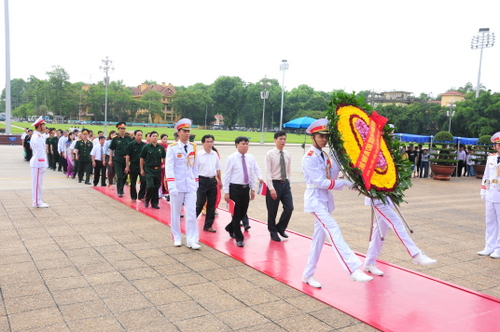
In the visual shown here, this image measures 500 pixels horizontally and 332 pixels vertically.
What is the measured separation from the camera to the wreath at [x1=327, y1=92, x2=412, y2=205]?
4379 mm

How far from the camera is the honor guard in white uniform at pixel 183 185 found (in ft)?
20.5

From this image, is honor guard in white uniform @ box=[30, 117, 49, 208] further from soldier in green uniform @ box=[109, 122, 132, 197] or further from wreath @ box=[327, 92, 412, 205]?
wreath @ box=[327, 92, 412, 205]

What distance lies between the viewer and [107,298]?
4266 mm

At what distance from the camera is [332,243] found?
4.39 metres

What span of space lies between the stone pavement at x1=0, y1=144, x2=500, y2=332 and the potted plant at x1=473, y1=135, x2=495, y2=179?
13.2m

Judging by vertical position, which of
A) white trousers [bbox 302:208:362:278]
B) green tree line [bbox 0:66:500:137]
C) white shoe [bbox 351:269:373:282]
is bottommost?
white shoe [bbox 351:269:373:282]

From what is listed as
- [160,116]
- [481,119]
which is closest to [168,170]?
[481,119]

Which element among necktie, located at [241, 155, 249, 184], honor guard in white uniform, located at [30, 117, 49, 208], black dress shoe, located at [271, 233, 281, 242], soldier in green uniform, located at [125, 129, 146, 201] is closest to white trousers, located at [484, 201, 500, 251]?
black dress shoe, located at [271, 233, 281, 242]

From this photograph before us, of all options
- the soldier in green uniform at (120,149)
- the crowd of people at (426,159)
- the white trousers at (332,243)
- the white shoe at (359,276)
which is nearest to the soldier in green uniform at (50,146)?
the soldier in green uniform at (120,149)

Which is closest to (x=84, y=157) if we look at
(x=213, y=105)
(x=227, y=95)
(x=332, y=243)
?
(x=332, y=243)

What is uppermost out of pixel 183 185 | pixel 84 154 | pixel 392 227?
pixel 183 185

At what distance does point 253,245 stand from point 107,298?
109 inches

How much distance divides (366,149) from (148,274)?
3006 millimetres

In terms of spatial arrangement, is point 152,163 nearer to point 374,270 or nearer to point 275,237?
point 275,237
